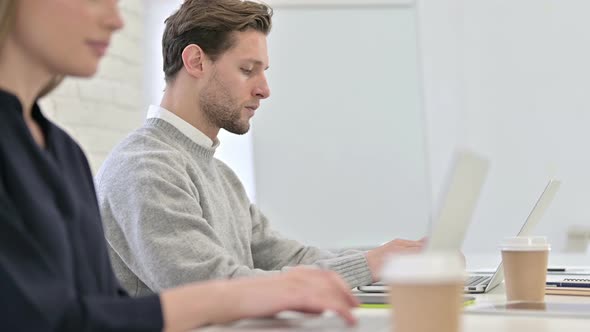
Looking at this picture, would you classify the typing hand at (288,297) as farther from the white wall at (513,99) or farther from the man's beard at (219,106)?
the white wall at (513,99)

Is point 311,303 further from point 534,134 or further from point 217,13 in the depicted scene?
point 534,134

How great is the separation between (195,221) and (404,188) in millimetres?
1916

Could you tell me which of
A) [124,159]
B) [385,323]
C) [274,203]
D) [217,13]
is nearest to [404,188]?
[274,203]

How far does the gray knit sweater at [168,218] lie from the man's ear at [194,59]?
17 cm

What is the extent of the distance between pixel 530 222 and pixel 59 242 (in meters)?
0.91

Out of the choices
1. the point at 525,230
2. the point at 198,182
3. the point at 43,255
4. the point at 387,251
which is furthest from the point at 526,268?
the point at 43,255

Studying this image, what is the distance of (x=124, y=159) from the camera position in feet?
4.86

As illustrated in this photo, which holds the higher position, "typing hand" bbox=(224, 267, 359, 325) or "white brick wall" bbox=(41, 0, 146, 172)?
"white brick wall" bbox=(41, 0, 146, 172)

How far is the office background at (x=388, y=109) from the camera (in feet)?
10.0

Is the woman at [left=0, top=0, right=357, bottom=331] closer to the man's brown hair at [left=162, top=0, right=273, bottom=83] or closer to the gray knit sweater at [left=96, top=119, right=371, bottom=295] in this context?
the gray knit sweater at [left=96, top=119, right=371, bottom=295]

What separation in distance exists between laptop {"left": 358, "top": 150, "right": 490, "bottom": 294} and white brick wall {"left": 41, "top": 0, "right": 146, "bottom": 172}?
187 centimetres

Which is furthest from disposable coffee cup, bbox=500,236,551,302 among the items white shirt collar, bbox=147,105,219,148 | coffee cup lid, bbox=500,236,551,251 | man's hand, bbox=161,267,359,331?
white shirt collar, bbox=147,105,219,148

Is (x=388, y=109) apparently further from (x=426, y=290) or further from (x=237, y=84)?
(x=426, y=290)

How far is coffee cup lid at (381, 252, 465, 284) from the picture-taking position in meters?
0.65
